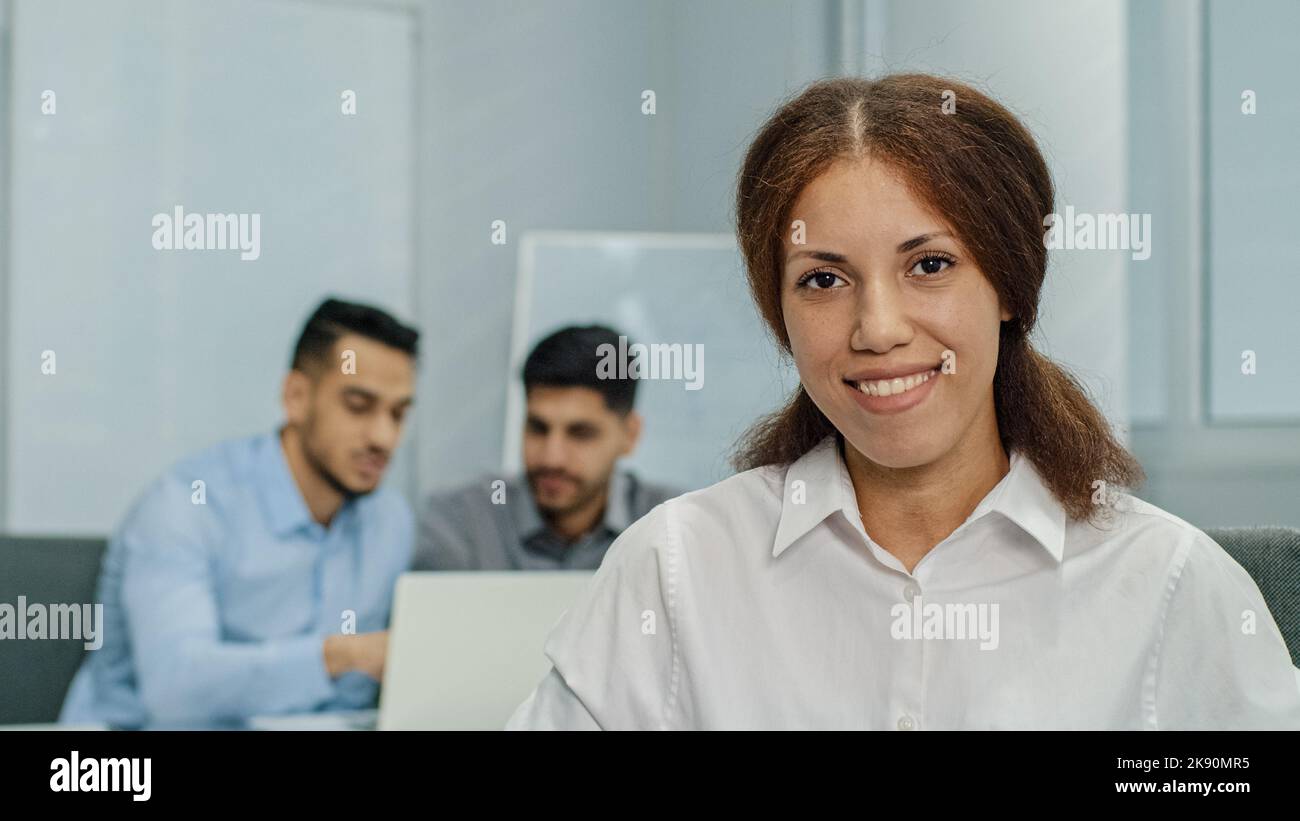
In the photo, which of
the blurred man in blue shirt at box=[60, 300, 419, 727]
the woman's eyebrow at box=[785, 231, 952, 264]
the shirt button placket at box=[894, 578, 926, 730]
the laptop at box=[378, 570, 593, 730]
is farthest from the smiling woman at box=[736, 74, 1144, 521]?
the blurred man in blue shirt at box=[60, 300, 419, 727]

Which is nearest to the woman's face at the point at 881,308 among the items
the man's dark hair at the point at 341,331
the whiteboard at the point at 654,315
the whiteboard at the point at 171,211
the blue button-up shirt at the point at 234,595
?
the blue button-up shirt at the point at 234,595

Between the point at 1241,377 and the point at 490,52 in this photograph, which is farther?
the point at 490,52

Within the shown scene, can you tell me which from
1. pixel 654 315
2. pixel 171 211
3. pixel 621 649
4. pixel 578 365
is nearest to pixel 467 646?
pixel 621 649

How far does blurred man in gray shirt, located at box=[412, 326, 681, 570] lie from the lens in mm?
2229

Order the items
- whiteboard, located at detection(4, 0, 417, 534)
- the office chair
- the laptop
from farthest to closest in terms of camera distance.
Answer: whiteboard, located at detection(4, 0, 417, 534), the laptop, the office chair

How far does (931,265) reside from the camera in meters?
0.71

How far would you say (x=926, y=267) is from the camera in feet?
2.31

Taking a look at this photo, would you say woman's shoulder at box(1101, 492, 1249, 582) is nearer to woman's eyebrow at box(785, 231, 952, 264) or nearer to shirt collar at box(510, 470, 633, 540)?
woman's eyebrow at box(785, 231, 952, 264)

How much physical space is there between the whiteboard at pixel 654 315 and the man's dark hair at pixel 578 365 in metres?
0.09

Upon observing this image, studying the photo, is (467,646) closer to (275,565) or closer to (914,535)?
(914,535)

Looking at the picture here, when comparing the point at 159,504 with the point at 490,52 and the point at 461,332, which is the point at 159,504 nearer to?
the point at 461,332
